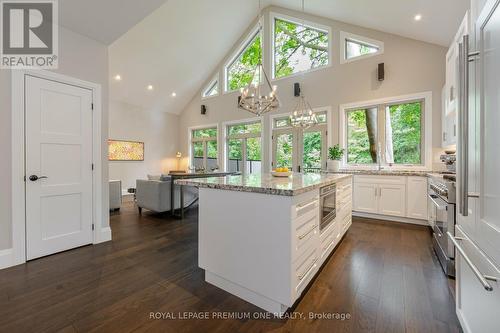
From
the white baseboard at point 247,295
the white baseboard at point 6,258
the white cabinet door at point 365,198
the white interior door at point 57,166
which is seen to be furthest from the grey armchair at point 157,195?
the white cabinet door at point 365,198

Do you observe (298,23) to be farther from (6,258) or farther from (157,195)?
(6,258)

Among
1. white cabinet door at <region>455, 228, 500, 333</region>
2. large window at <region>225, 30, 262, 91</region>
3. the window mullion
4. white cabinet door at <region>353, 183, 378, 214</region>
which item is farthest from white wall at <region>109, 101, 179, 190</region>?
white cabinet door at <region>455, 228, 500, 333</region>

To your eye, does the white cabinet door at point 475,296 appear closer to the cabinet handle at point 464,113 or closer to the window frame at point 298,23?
the cabinet handle at point 464,113

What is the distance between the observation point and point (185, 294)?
1.89 m

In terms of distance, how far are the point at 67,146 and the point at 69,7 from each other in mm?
1605

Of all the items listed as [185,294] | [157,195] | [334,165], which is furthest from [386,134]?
[157,195]

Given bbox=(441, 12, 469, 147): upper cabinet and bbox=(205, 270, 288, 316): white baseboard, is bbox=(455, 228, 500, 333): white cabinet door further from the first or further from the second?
bbox=(441, 12, 469, 147): upper cabinet

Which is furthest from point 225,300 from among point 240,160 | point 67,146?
point 240,160

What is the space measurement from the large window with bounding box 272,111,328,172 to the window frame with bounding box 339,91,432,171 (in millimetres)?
464

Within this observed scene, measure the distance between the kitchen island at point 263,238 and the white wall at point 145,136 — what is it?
6.56 m

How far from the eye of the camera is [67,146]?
282 cm

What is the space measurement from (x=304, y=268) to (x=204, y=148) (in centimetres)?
730

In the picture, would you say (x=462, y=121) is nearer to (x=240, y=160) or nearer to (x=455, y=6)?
(x=455, y=6)

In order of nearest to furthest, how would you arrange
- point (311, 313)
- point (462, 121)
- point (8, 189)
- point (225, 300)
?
point (462, 121)
point (311, 313)
point (225, 300)
point (8, 189)
